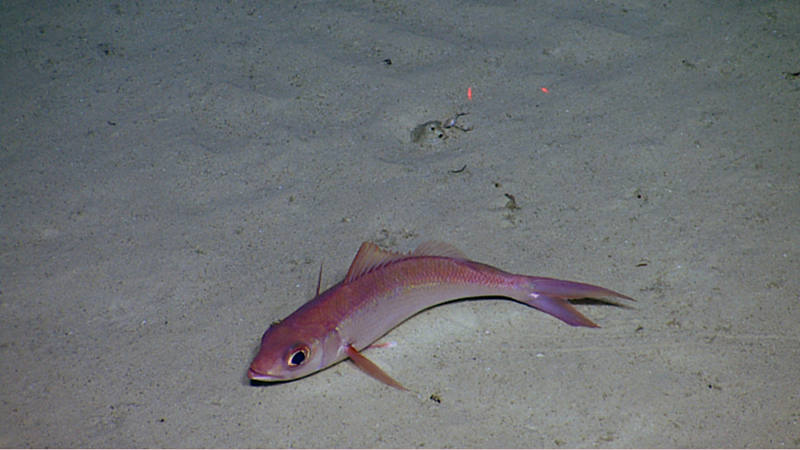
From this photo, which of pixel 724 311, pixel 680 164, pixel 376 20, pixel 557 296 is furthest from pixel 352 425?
pixel 376 20

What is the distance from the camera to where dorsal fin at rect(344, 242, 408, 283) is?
10.00ft

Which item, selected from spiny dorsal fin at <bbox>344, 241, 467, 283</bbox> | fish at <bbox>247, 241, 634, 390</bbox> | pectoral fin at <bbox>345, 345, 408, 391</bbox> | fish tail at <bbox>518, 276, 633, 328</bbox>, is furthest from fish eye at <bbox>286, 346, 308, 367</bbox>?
fish tail at <bbox>518, 276, 633, 328</bbox>

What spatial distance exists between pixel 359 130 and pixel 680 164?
254 centimetres

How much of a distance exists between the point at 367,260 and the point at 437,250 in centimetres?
Answer: 45

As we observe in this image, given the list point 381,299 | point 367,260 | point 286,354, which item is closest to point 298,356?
point 286,354

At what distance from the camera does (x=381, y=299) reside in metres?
2.99

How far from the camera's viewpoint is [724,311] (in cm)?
323

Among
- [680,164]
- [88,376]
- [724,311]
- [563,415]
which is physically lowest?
[88,376]

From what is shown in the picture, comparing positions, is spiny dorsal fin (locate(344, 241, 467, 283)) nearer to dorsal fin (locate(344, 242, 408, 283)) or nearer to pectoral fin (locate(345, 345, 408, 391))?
dorsal fin (locate(344, 242, 408, 283))

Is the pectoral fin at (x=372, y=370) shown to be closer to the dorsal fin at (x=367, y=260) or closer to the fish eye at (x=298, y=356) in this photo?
the fish eye at (x=298, y=356)

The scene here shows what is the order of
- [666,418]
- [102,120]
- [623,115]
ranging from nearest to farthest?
[666,418]
[623,115]
[102,120]

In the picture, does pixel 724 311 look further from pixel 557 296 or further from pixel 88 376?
pixel 88 376

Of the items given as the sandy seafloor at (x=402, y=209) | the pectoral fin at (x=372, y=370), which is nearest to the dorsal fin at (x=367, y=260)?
the pectoral fin at (x=372, y=370)

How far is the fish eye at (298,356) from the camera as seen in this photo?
8.89ft
